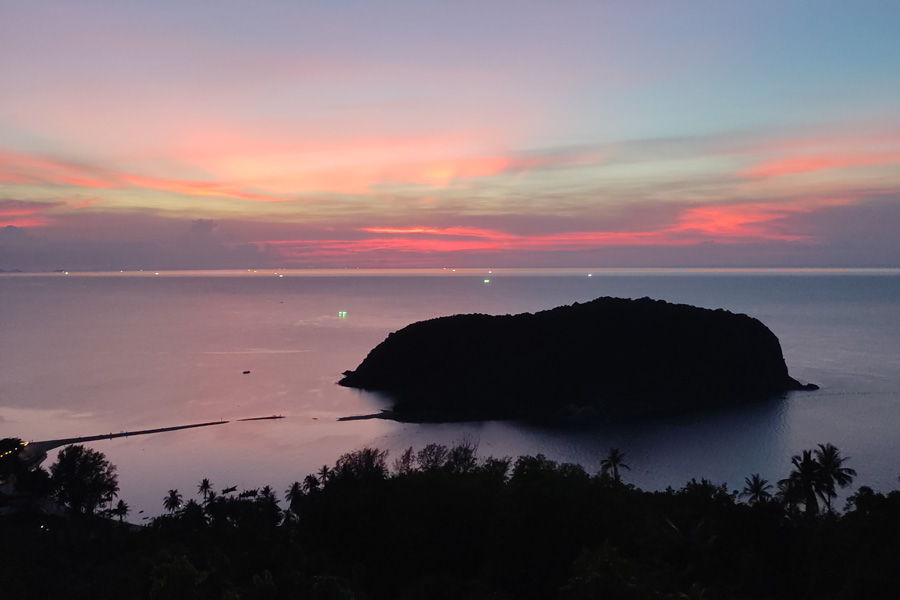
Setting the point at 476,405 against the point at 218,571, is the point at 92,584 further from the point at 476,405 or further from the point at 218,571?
the point at 476,405

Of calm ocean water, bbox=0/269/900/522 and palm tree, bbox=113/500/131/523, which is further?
calm ocean water, bbox=0/269/900/522

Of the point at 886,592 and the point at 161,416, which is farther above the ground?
the point at 886,592

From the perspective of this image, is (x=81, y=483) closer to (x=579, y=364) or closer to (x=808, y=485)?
(x=808, y=485)

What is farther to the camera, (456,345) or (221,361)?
(221,361)

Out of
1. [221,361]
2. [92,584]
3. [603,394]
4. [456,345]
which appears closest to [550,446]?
[603,394]

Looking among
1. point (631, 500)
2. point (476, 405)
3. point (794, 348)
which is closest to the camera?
point (631, 500)

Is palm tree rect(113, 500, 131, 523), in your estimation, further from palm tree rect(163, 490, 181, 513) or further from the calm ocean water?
palm tree rect(163, 490, 181, 513)

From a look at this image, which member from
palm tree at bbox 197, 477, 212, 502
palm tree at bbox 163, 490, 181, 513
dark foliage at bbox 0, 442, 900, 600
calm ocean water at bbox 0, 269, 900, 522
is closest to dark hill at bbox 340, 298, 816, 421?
calm ocean water at bbox 0, 269, 900, 522
